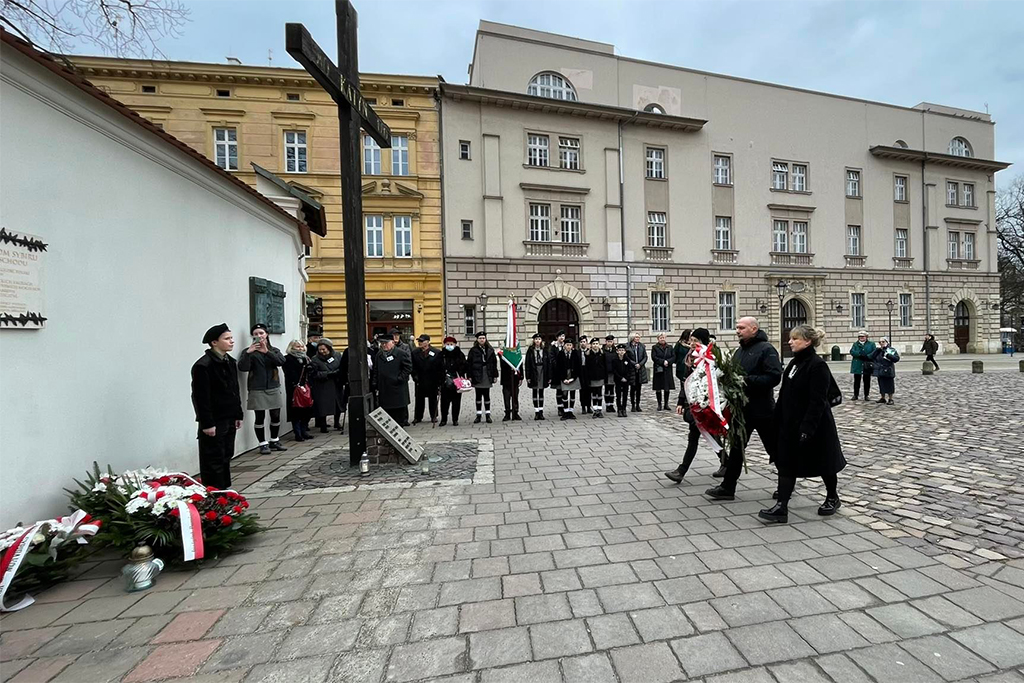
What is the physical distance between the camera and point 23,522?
3502 mm

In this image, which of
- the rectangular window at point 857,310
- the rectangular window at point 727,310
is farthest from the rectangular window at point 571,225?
the rectangular window at point 857,310

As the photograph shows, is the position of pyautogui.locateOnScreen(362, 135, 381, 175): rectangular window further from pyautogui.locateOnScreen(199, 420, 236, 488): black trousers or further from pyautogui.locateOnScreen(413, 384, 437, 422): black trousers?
pyautogui.locateOnScreen(199, 420, 236, 488): black trousers

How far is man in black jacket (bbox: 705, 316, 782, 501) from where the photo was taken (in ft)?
14.9

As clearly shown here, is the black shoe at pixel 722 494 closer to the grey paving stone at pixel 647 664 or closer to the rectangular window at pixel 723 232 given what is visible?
the grey paving stone at pixel 647 664

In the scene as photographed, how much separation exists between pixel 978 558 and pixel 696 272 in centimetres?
2449

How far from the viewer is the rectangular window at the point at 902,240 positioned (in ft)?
103

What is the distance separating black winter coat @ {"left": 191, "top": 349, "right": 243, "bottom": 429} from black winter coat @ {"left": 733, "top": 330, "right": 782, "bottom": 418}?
5.27 m

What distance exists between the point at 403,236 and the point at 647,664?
885 inches

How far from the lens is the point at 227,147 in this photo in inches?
871

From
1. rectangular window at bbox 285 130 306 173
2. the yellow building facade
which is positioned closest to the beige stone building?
the yellow building facade

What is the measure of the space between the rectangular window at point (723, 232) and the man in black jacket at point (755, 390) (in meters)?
24.8

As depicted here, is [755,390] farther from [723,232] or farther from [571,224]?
[723,232]

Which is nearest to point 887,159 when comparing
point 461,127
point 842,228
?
point 842,228

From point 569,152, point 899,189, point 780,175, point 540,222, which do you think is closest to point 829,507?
point 540,222
